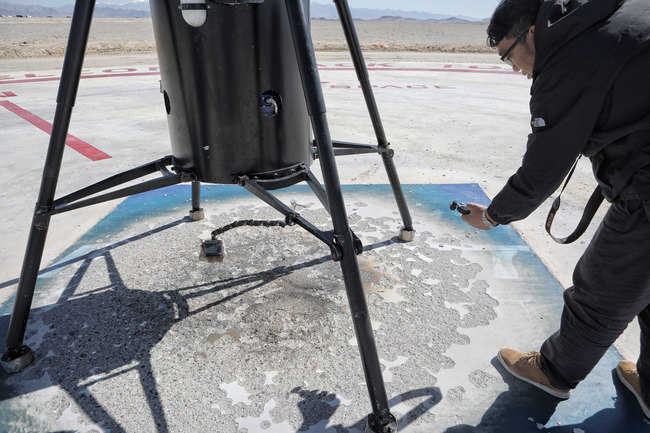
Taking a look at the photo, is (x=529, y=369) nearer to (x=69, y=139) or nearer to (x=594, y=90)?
(x=594, y=90)

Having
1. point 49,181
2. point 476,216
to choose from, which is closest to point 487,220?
point 476,216

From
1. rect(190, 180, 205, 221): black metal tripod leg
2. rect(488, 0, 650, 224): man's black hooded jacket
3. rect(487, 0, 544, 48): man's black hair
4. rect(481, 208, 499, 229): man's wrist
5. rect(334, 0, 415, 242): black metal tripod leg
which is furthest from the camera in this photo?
rect(190, 180, 205, 221): black metal tripod leg

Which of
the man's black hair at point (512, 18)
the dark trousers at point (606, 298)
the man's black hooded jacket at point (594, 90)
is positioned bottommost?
the dark trousers at point (606, 298)

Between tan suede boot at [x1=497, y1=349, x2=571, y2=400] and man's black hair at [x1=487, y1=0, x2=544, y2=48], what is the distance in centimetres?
136

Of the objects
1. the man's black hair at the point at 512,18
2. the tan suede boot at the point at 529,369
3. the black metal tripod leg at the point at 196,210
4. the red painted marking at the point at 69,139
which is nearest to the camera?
the man's black hair at the point at 512,18

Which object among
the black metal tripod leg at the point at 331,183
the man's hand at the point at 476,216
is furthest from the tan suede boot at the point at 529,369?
the black metal tripod leg at the point at 331,183

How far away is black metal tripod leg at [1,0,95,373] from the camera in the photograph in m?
1.84

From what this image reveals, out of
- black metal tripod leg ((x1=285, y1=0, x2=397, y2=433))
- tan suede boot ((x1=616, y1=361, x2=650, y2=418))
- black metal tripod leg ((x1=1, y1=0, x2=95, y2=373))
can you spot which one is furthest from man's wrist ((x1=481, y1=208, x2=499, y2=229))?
black metal tripod leg ((x1=1, y1=0, x2=95, y2=373))

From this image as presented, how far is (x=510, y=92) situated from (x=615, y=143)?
7761mm

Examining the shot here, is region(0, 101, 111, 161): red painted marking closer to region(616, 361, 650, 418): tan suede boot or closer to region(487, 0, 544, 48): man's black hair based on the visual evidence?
region(487, 0, 544, 48): man's black hair

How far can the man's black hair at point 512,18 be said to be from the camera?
1.52 metres

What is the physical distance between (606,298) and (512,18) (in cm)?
106

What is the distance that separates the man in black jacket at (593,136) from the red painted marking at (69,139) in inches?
172

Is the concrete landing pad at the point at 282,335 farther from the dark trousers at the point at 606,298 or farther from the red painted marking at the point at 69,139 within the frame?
the red painted marking at the point at 69,139
